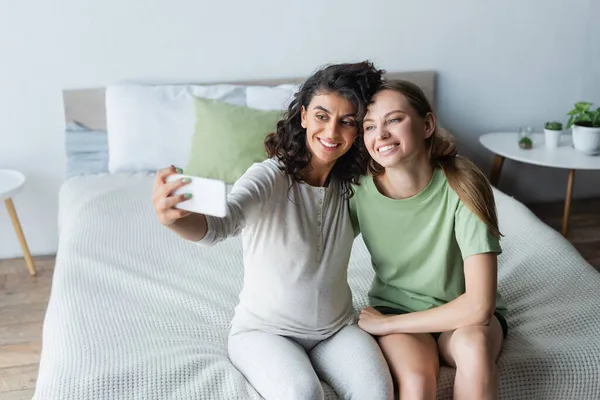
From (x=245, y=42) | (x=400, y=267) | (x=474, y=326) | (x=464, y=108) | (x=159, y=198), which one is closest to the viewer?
(x=159, y=198)

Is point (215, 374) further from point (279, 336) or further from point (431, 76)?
point (431, 76)

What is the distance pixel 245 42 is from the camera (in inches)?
109

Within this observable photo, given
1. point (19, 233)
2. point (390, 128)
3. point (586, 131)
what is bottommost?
point (19, 233)

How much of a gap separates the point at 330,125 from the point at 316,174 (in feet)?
0.43

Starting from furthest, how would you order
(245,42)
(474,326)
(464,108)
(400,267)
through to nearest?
(464,108)
(245,42)
(400,267)
(474,326)

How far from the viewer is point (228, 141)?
8.00 feet

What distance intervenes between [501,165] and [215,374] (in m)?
1.95

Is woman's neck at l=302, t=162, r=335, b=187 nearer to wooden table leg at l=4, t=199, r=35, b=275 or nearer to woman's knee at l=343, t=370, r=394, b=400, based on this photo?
woman's knee at l=343, t=370, r=394, b=400

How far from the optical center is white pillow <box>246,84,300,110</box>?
266 cm

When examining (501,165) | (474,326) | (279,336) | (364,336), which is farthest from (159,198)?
(501,165)

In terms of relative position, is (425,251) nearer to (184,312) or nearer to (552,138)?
(184,312)

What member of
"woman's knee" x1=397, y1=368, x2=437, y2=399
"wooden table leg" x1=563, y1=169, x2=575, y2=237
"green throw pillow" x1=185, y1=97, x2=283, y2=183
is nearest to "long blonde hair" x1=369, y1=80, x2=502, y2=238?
"woman's knee" x1=397, y1=368, x2=437, y2=399

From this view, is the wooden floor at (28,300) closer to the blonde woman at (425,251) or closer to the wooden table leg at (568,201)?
the wooden table leg at (568,201)

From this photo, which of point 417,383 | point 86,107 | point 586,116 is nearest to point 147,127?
point 86,107
